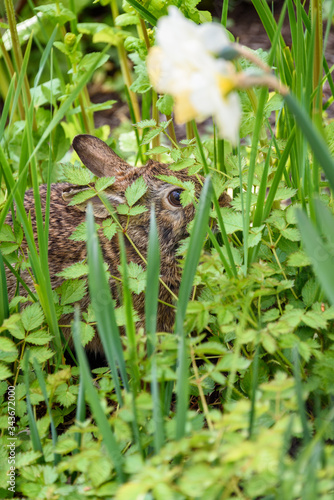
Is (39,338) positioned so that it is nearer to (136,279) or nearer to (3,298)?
(3,298)

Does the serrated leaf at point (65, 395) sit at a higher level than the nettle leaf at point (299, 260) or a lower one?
lower

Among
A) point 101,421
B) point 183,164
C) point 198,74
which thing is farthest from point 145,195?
point 198,74

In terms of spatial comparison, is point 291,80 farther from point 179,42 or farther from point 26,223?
point 179,42

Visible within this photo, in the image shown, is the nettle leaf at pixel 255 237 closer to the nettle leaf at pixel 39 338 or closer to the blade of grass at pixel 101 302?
the blade of grass at pixel 101 302

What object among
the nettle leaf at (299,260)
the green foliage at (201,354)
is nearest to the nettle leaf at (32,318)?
Answer: the green foliage at (201,354)

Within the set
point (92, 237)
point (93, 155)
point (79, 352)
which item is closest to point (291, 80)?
point (93, 155)

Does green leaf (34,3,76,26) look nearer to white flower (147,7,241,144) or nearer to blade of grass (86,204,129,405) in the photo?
blade of grass (86,204,129,405)

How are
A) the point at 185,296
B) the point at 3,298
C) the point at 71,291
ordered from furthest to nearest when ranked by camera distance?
the point at 71,291, the point at 3,298, the point at 185,296

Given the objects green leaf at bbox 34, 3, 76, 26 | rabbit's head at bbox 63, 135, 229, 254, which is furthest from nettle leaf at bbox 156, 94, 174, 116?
green leaf at bbox 34, 3, 76, 26
